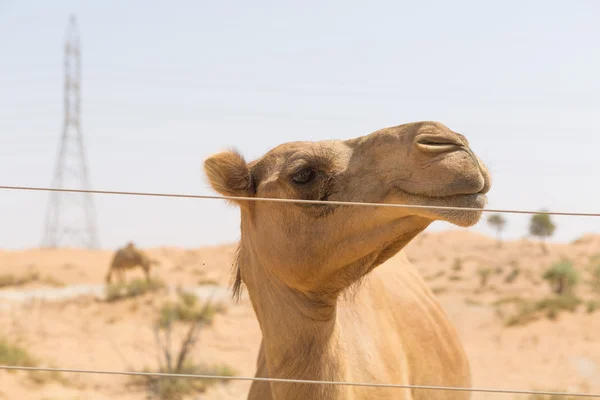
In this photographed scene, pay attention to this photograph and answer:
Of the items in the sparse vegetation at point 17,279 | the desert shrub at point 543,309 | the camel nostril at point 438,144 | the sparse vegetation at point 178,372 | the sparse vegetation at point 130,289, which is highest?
the camel nostril at point 438,144

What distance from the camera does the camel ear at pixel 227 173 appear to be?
3299 millimetres

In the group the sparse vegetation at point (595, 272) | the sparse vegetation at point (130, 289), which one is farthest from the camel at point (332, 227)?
the sparse vegetation at point (595, 272)

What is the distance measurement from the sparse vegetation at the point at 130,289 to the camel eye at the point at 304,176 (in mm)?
18257

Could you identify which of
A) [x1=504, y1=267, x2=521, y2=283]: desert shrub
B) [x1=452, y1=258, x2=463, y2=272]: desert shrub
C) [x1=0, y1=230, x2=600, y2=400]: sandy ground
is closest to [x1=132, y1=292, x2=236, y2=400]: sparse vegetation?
[x1=0, y1=230, x2=600, y2=400]: sandy ground

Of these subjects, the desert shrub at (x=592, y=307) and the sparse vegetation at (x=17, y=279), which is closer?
the desert shrub at (x=592, y=307)

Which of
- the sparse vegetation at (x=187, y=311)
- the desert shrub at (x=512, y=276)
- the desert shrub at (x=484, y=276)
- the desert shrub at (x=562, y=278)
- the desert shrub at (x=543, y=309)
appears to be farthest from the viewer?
the desert shrub at (x=512, y=276)

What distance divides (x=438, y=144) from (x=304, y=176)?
2.10 ft

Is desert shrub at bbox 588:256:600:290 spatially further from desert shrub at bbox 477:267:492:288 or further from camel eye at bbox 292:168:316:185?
camel eye at bbox 292:168:316:185

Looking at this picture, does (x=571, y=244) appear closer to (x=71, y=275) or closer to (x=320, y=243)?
(x=71, y=275)

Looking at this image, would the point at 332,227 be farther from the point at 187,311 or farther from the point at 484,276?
the point at 484,276

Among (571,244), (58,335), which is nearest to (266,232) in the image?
(58,335)

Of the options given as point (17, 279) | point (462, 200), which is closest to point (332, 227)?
point (462, 200)

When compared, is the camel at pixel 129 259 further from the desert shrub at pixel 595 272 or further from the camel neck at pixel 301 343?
the camel neck at pixel 301 343

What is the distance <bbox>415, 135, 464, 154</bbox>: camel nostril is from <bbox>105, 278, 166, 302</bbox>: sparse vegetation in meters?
18.8
